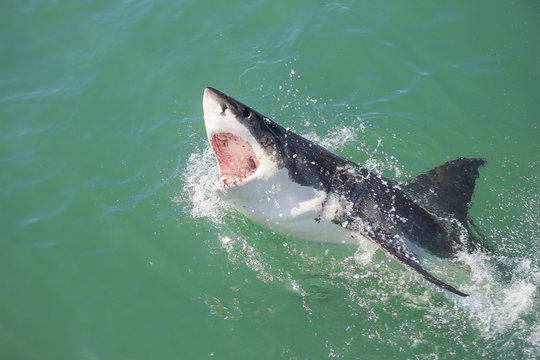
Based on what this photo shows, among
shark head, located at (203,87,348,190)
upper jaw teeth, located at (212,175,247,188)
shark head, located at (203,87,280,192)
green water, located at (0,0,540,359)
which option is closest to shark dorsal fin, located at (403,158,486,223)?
green water, located at (0,0,540,359)

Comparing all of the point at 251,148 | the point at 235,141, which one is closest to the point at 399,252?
the point at 251,148

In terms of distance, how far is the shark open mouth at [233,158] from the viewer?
168 inches

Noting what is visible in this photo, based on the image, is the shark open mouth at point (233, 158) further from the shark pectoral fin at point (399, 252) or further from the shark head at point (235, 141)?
the shark pectoral fin at point (399, 252)

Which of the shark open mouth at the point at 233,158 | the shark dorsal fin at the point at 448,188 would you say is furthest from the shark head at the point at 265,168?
the shark dorsal fin at the point at 448,188

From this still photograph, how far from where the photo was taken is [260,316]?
489 cm

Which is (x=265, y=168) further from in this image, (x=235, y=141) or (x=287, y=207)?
(x=287, y=207)

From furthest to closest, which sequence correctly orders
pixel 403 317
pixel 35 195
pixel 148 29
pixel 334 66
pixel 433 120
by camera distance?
pixel 148 29 < pixel 334 66 < pixel 433 120 < pixel 35 195 < pixel 403 317

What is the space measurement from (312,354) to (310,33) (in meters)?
5.28

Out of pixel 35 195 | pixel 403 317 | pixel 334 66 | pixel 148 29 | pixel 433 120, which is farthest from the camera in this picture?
pixel 148 29

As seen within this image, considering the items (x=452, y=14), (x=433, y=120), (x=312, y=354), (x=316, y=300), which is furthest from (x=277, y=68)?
(x=312, y=354)

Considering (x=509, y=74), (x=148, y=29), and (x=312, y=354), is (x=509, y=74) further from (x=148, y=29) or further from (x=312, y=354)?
(x=148, y=29)

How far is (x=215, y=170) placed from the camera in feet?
19.8

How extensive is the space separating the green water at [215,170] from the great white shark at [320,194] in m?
0.38

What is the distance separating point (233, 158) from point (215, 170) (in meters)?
1.62
